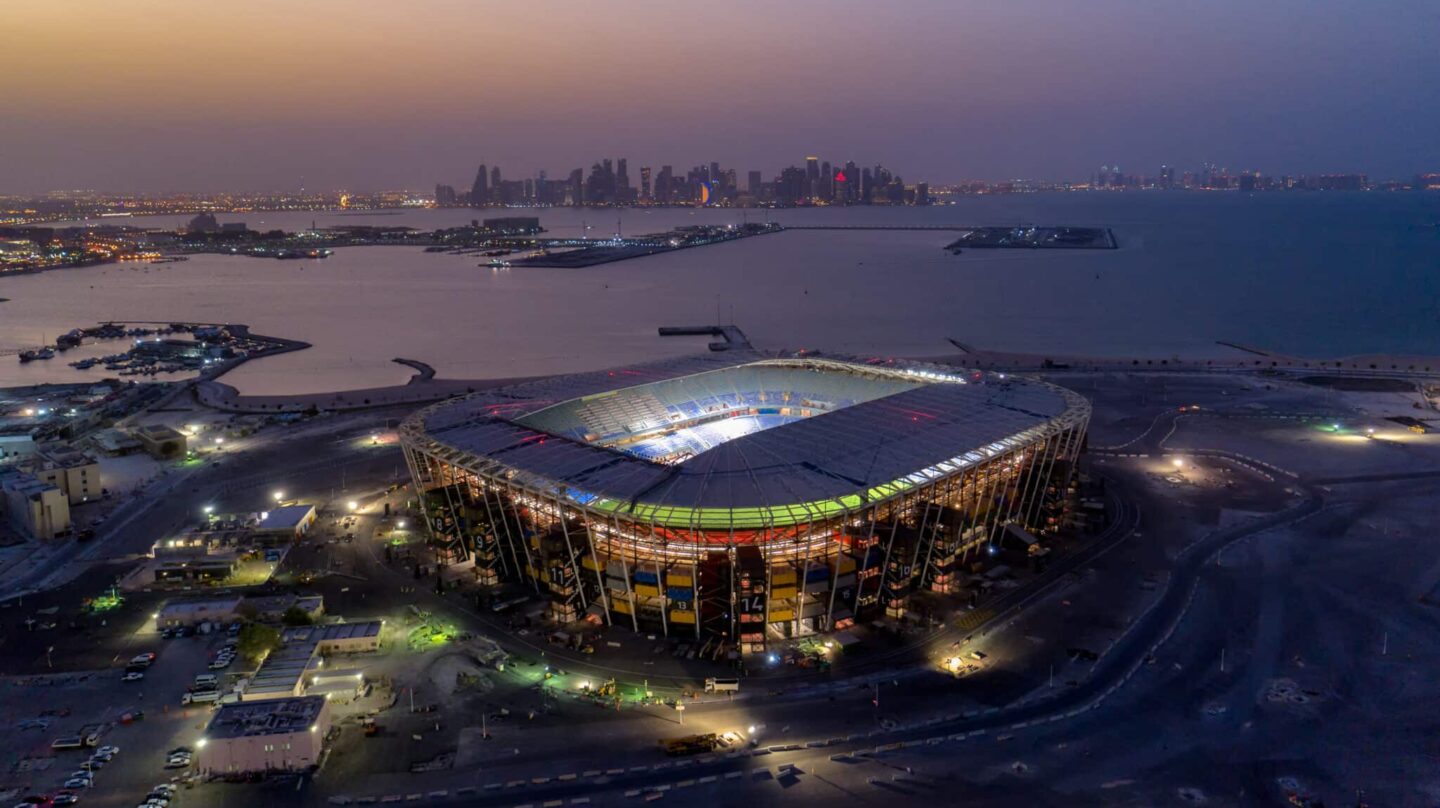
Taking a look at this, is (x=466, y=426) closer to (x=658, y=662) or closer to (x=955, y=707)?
(x=658, y=662)

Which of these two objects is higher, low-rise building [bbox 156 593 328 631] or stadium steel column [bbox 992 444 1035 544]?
stadium steel column [bbox 992 444 1035 544]

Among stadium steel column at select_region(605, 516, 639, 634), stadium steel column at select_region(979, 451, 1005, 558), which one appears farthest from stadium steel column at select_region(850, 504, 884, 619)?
stadium steel column at select_region(605, 516, 639, 634)

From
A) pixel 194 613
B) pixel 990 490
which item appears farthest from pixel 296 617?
pixel 990 490

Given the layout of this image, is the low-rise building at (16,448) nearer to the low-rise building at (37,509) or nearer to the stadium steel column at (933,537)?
the low-rise building at (37,509)

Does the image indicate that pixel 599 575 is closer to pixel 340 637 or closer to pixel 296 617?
pixel 340 637

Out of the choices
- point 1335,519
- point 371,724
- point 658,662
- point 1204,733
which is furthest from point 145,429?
point 1335,519

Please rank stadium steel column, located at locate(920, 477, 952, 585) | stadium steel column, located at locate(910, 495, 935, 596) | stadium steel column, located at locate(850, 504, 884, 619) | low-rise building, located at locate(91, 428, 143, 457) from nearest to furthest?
stadium steel column, located at locate(850, 504, 884, 619) → stadium steel column, located at locate(910, 495, 935, 596) → stadium steel column, located at locate(920, 477, 952, 585) → low-rise building, located at locate(91, 428, 143, 457)

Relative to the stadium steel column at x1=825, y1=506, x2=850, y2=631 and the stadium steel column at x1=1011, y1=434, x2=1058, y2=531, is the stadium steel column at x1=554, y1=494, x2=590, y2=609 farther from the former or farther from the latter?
the stadium steel column at x1=1011, y1=434, x2=1058, y2=531

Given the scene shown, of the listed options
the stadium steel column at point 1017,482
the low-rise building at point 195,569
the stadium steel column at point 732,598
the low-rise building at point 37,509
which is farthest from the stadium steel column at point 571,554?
the low-rise building at point 37,509
